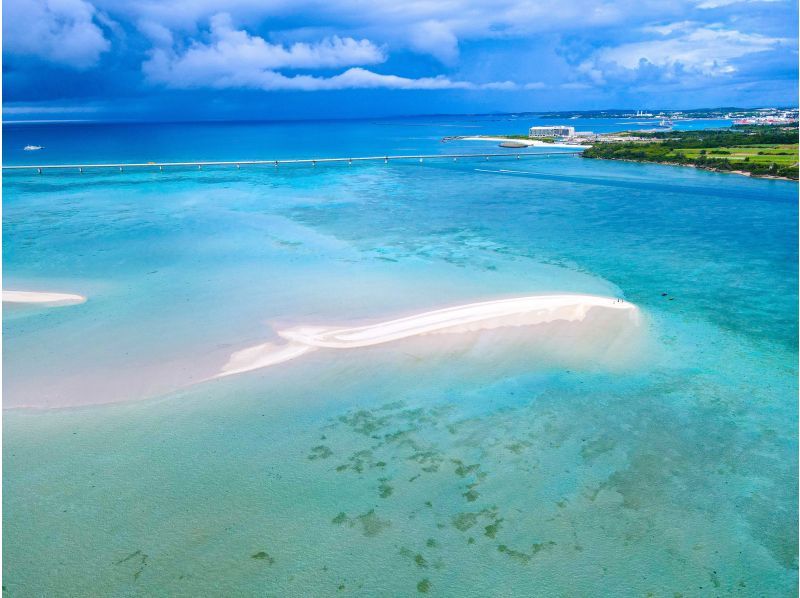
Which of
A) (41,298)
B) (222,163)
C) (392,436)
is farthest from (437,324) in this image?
(222,163)

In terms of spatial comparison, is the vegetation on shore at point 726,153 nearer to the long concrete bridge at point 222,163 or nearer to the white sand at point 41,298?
the long concrete bridge at point 222,163

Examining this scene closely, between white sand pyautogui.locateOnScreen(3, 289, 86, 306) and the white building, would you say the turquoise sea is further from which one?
the white building

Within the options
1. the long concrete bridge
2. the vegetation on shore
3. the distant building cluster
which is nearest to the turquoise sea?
the vegetation on shore

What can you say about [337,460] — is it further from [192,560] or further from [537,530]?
[537,530]

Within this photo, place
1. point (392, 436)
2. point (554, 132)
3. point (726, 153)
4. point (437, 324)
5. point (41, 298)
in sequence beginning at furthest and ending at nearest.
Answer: point (554, 132), point (726, 153), point (41, 298), point (437, 324), point (392, 436)

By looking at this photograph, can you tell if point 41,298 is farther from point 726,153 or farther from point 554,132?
point 554,132

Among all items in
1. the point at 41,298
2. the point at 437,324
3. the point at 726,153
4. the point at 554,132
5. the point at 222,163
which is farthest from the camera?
the point at 554,132

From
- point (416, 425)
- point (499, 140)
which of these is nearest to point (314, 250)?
point (416, 425)

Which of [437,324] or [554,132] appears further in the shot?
[554,132]
